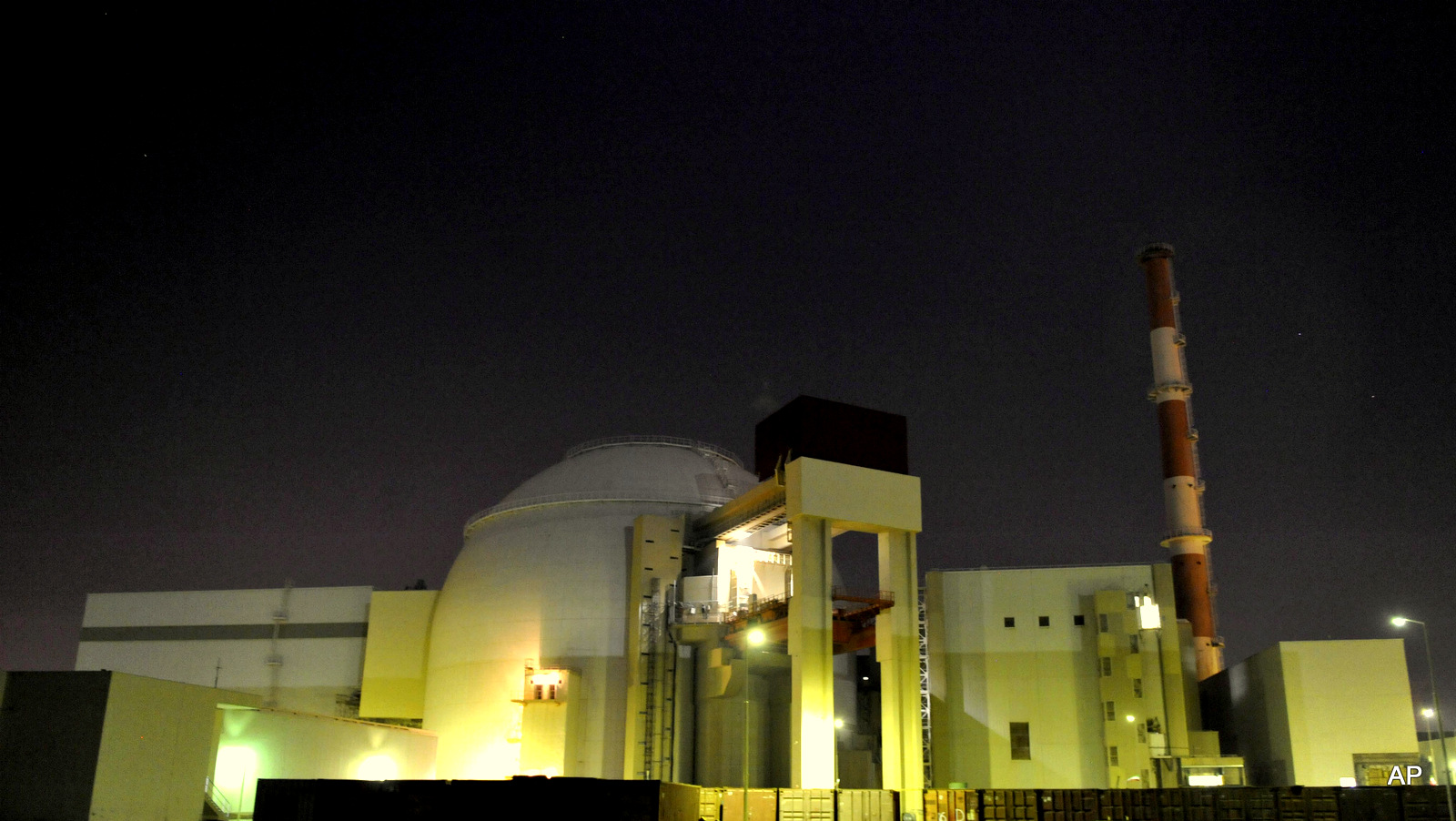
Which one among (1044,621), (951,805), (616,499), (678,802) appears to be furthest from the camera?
(616,499)

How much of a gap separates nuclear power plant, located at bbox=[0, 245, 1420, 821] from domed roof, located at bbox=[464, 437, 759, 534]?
0.21 m

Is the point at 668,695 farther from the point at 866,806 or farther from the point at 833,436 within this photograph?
the point at 866,806

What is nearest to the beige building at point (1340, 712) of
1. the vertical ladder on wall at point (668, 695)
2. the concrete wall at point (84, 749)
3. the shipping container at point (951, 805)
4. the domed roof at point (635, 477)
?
the shipping container at point (951, 805)

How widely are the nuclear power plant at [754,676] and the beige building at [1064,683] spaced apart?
0.11 meters

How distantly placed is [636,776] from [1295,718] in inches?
1165

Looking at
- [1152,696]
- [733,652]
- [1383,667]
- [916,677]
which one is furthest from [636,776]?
[1383,667]

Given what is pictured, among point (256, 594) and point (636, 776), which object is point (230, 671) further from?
point (636, 776)

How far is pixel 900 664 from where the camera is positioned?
50.3 m

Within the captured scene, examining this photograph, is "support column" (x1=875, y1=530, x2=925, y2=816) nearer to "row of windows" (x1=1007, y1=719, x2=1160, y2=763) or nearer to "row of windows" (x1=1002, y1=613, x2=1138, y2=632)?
"row of windows" (x1=1007, y1=719, x2=1160, y2=763)

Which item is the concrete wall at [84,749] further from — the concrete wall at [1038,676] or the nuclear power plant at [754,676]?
the concrete wall at [1038,676]

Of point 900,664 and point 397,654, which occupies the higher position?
point 397,654

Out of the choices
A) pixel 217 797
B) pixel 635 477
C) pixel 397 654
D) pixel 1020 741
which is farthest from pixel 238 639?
pixel 1020 741

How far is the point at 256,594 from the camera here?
7475 cm

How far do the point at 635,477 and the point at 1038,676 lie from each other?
24.0 metres
